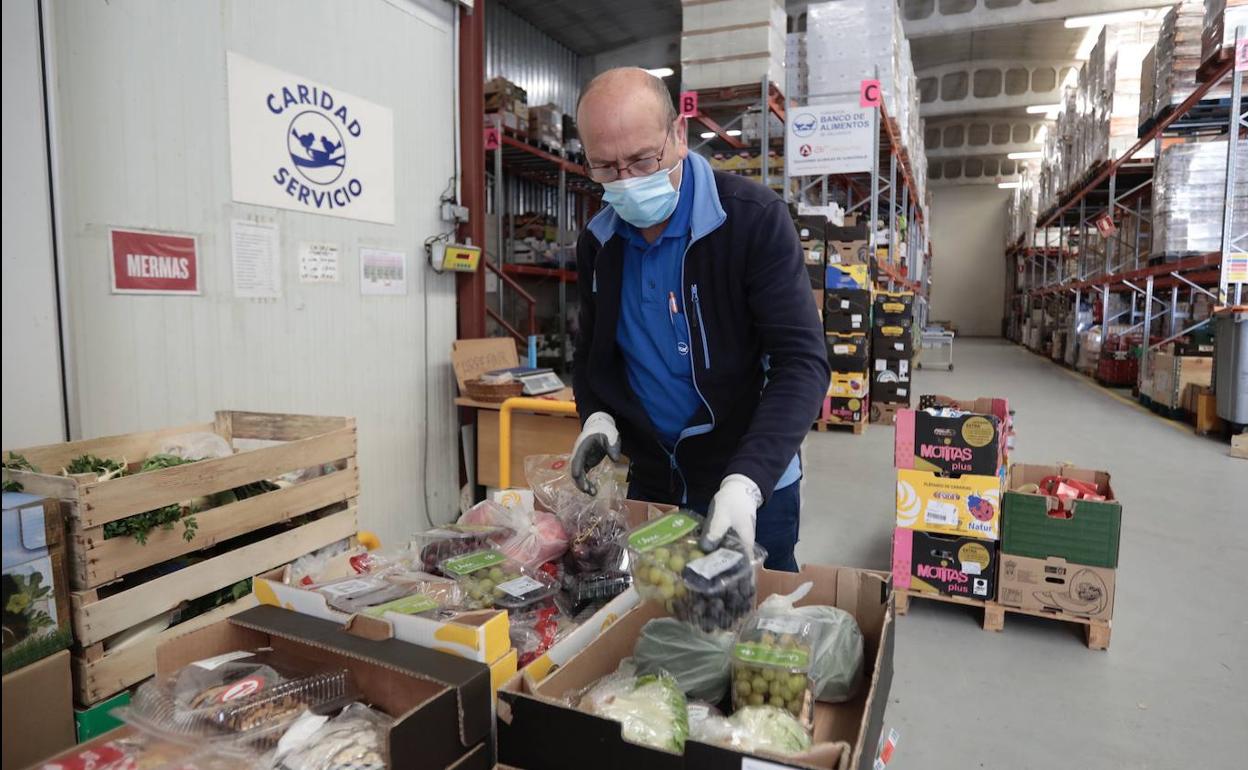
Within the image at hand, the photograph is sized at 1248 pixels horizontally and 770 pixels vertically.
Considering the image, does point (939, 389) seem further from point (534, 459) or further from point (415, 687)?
point (415, 687)

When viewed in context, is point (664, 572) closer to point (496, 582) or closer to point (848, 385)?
point (496, 582)

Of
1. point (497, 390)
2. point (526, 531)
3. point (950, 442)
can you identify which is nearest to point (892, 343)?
point (950, 442)

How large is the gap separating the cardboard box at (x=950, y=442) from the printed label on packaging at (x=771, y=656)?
7.67ft

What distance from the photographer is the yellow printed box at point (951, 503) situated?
3.15m

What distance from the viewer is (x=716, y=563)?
1.10 m

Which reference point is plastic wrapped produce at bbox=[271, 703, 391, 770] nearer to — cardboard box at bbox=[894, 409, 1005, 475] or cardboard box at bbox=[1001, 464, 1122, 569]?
cardboard box at bbox=[894, 409, 1005, 475]

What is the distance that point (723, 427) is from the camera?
178 cm

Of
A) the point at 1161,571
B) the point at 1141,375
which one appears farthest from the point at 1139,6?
the point at 1161,571

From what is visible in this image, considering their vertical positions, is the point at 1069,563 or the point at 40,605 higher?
the point at 40,605

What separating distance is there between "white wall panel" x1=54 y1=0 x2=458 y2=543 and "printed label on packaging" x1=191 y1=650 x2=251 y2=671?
180 centimetres

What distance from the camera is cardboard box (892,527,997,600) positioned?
10.5ft

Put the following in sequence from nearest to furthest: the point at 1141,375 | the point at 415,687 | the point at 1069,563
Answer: the point at 415,687 → the point at 1069,563 → the point at 1141,375

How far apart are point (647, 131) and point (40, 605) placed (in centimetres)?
168

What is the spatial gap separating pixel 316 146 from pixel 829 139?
18.6 feet
